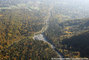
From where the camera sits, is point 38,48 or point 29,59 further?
point 38,48

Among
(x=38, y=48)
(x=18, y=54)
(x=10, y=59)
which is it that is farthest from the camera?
(x=38, y=48)

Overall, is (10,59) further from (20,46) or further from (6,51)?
(20,46)

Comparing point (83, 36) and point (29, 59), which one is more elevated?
point (83, 36)

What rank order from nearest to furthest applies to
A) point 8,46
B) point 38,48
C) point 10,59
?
1. point 10,59
2. point 38,48
3. point 8,46

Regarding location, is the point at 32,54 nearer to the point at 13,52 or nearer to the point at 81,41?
the point at 13,52

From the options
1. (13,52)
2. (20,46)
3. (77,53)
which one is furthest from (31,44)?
(77,53)

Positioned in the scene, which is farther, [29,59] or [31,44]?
[31,44]

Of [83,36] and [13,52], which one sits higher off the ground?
[83,36]

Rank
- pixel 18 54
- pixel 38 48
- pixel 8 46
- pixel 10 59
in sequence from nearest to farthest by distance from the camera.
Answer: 1. pixel 10 59
2. pixel 18 54
3. pixel 38 48
4. pixel 8 46

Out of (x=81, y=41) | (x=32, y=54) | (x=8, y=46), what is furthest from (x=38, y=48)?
(x=81, y=41)
